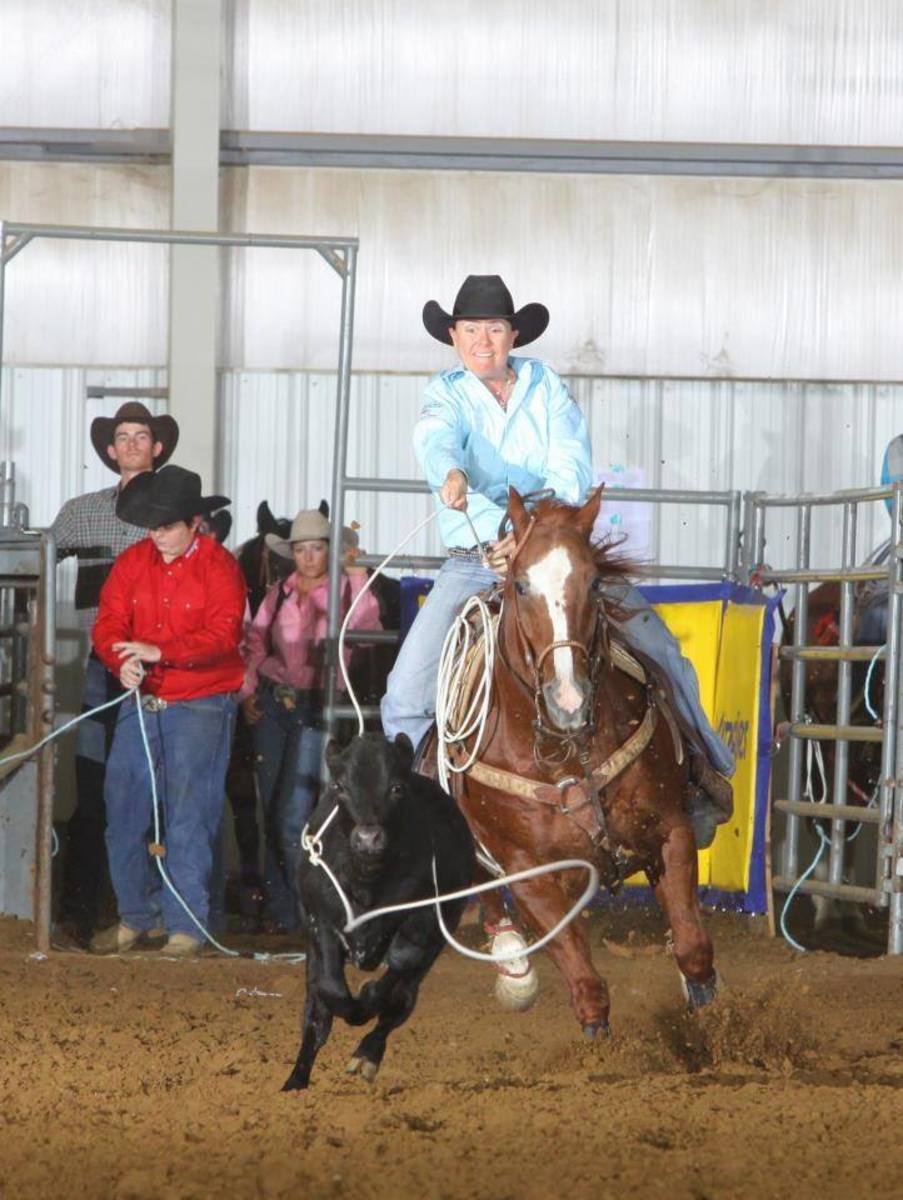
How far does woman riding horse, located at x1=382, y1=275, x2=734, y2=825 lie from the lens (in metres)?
5.96

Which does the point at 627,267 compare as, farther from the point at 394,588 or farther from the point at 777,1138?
the point at 777,1138

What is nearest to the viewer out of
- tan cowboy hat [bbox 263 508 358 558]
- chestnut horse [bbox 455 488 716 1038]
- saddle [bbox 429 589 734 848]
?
chestnut horse [bbox 455 488 716 1038]

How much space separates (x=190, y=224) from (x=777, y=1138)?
26.4ft

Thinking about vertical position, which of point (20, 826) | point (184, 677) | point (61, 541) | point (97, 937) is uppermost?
point (61, 541)

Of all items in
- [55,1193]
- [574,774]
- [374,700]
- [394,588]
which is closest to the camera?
[55,1193]

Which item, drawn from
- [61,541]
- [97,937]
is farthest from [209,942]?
[61,541]

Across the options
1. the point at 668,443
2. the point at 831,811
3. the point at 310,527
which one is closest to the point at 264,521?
the point at 310,527

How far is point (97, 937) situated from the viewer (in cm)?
829

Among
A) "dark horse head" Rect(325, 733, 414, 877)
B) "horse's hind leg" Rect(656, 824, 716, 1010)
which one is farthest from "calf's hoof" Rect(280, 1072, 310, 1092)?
"horse's hind leg" Rect(656, 824, 716, 1010)

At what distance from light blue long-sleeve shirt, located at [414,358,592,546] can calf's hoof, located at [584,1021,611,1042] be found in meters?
1.75

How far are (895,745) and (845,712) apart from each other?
49 centimetres

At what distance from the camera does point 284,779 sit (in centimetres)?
880

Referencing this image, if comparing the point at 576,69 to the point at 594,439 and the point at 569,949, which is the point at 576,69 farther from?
the point at 569,949

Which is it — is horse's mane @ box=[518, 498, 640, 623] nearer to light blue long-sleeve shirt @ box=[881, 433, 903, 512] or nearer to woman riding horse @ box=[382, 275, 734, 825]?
woman riding horse @ box=[382, 275, 734, 825]
